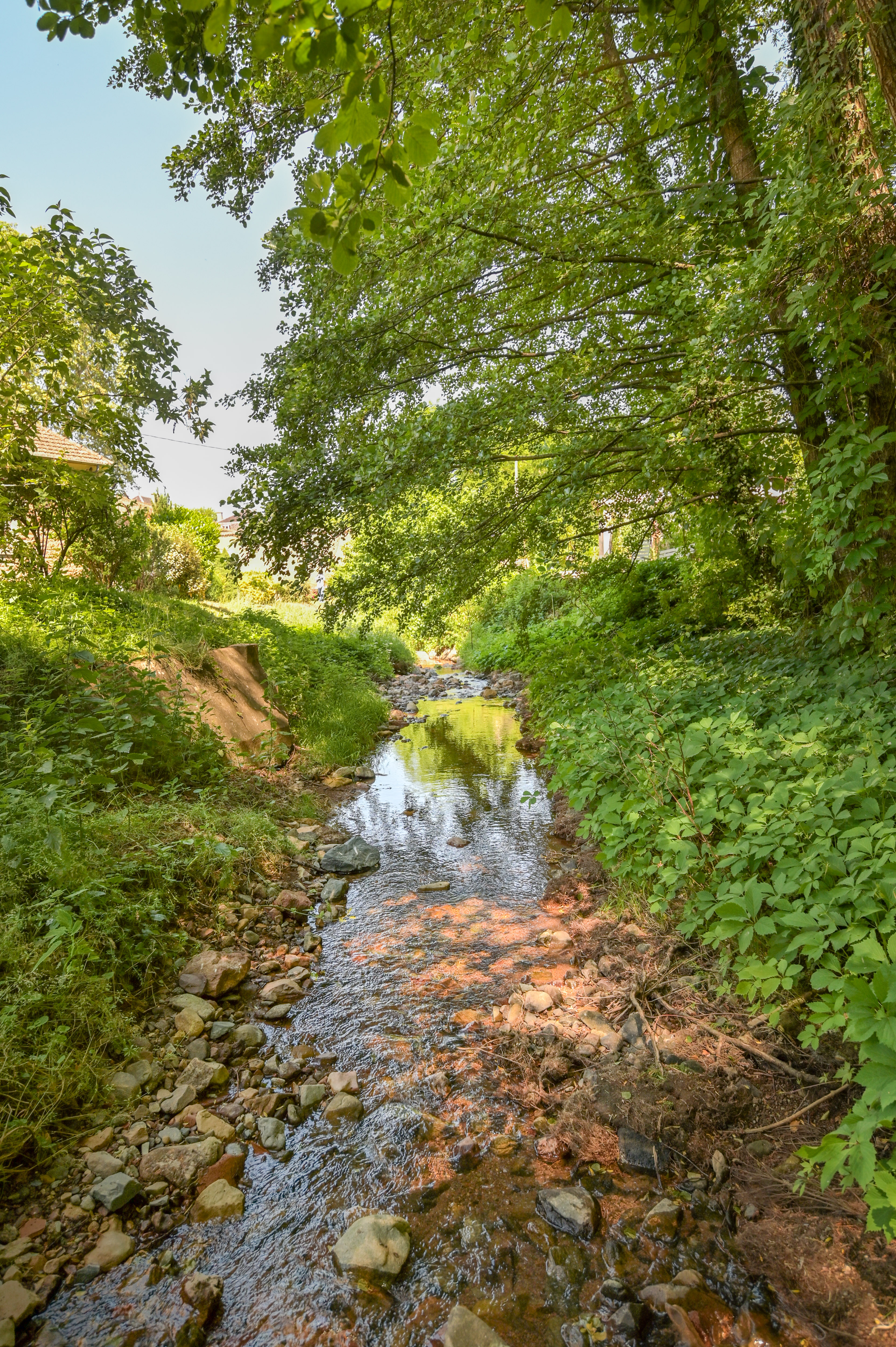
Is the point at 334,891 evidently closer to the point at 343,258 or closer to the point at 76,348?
the point at 343,258

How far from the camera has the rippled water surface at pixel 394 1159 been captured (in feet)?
6.84

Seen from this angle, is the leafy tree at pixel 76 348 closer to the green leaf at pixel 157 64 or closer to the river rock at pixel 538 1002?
the green leaf at pixel 157 64

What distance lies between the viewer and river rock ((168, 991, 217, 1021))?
3.45 meters

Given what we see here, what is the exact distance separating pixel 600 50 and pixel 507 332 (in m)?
2.19

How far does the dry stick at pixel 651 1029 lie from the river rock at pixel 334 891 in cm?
255

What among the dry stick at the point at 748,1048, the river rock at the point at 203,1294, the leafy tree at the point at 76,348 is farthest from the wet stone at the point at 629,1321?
the leafy tree at the point at 76,348

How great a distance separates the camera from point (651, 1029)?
3.13 meters

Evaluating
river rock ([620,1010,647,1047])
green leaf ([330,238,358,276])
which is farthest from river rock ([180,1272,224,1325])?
green leaf ([330,238,358,276])

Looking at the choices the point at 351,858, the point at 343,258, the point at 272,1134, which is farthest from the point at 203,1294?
the point at 351,858

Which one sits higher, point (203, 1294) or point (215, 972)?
point (215, 972)

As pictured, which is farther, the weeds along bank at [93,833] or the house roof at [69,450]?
the house roof at [69,450]

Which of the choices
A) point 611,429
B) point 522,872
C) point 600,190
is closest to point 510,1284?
point 522,872

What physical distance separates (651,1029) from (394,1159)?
1.36m

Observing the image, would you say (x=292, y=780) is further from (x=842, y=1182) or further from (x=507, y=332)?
(x=842, y=1182)
